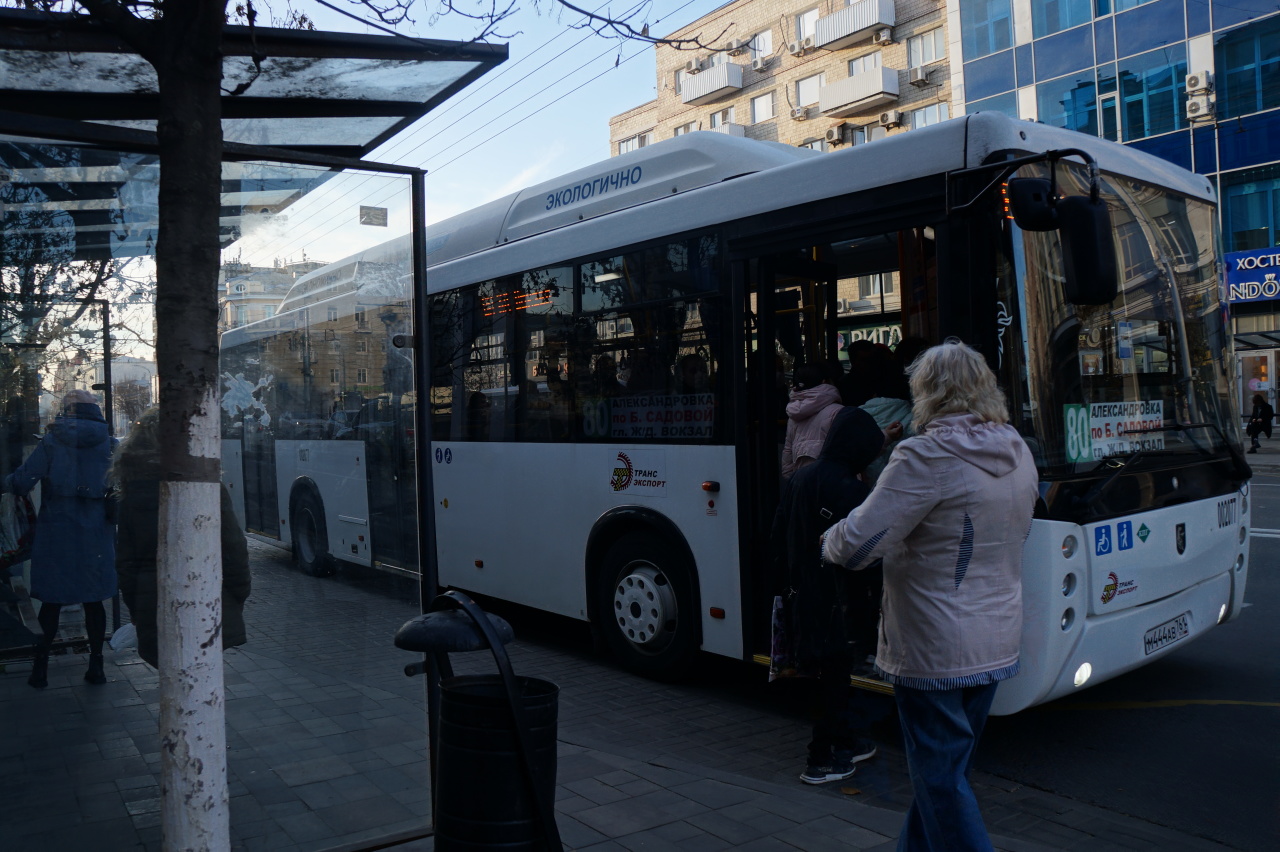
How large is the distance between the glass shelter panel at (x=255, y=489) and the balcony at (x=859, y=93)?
35.0 meters

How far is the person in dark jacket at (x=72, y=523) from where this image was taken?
13.3 feet

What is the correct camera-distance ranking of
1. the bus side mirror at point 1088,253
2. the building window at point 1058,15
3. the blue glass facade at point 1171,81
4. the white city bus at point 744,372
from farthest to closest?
1. the building window at point 1058,15
2. the blue glass facade at point 1171,81
3. the white city bus at point 744,372
4. the bus side mirror at point 1088,253

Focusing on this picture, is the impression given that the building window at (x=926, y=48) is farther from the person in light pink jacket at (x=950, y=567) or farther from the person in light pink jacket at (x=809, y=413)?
the person in light pink jacket at (x=950, y=567)

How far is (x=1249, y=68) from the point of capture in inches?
1003

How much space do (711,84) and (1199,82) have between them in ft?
71.9

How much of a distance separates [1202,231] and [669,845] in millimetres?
4617

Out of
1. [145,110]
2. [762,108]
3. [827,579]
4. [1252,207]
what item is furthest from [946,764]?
[762,108]

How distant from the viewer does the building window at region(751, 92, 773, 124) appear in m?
42.8

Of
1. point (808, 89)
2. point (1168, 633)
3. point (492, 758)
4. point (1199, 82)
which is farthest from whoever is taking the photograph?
point (808, 89)

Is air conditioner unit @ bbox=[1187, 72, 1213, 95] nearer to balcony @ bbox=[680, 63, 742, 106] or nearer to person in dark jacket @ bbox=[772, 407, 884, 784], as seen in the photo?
balcony @ bbox=[680, 63, 742, 106]

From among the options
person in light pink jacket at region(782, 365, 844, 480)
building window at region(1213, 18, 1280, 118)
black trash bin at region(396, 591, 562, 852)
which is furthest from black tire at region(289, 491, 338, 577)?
building window at region(1213, 18, 1280, 118)

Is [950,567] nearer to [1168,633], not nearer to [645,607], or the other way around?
[1168,633]

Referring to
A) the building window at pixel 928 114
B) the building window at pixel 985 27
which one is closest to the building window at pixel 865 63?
the building window at pixel 928 114

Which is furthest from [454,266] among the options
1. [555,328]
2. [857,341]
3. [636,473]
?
[857,341]
